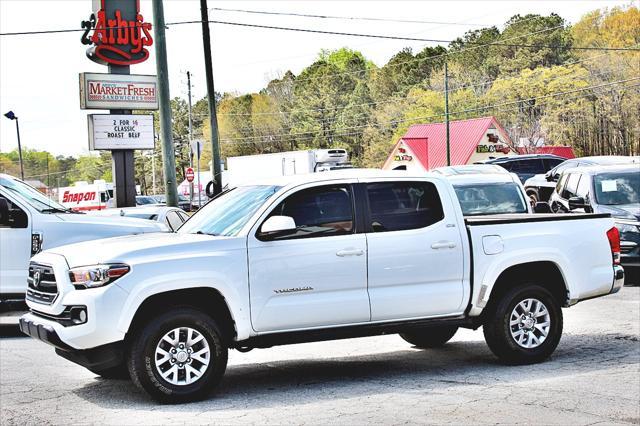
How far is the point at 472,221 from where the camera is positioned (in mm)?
8633

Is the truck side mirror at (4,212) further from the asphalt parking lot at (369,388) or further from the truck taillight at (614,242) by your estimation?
the truck taillight at (614,242)

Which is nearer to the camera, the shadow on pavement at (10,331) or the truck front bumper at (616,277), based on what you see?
the truck front bumper at (616,277)

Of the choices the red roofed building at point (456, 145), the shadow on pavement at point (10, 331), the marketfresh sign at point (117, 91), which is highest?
the marketfresh sign at point (117, 91)

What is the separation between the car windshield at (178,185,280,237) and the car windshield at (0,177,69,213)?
3844mm

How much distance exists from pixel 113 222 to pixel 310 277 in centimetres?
523

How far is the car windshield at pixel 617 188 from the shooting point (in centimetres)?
1594

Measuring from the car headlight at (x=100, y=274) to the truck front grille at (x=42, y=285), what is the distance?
0.38m

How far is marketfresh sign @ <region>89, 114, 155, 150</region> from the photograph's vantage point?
26.0 metres

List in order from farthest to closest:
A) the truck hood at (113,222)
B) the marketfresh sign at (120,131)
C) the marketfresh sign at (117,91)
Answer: the marketfresh sign at (120,131)
the marketfresh sign at (117,91)
the truck hood at (113,222)

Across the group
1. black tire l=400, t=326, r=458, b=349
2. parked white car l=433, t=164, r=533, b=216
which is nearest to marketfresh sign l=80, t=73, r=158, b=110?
parked white car l=433, t=164, r=533, b=216

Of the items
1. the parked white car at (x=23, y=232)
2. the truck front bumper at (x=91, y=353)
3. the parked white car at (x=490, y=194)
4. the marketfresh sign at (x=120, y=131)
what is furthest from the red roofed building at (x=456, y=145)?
the truck front bumper at (x=91, y=353)

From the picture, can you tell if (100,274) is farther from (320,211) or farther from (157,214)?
(157,214)

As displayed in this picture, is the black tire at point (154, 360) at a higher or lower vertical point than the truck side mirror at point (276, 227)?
lower

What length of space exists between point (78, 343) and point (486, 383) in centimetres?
357
